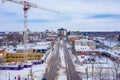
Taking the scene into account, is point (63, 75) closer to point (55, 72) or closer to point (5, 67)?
point (55, 72)

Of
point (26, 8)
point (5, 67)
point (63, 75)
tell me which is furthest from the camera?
point (26, 8)

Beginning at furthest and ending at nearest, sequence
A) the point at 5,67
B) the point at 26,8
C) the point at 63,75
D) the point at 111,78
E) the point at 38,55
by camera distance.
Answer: the point at 38,55 → the point at 26,8 → the point at 5,67 → the point at 63,75 → the point at 111,78

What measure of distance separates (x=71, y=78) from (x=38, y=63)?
34.7 ft

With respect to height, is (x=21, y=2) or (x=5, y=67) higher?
(x=21, y=2)

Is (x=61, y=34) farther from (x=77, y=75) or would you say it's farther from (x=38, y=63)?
(x=77, y=75)

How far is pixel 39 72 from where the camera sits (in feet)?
81.8

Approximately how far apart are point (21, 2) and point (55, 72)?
14.2 m

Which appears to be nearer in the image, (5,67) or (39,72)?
(39,72)

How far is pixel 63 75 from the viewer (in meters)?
23.5

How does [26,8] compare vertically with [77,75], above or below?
above

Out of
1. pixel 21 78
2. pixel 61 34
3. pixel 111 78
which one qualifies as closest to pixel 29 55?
pixel 21 78

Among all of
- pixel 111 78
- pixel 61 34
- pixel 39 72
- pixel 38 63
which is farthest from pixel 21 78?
pixel 61 34

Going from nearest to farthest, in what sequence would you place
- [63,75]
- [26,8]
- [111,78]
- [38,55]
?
[111,78], [63,75], [26,8], [38,55]

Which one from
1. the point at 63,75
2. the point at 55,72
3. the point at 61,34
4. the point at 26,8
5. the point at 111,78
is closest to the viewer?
the point at 111,78
